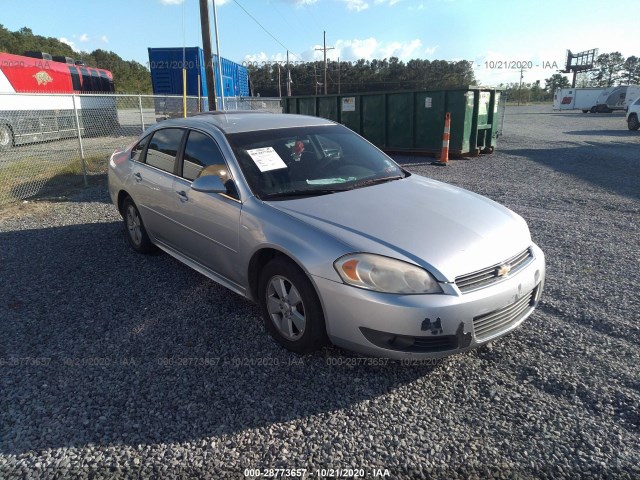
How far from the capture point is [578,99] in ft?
151

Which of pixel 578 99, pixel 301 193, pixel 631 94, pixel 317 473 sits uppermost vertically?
pixel 631 94

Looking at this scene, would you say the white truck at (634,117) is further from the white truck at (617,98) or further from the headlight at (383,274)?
the white truck at (617,98)

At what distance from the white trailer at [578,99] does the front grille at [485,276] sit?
4813 cm

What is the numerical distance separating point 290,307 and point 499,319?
1.31 metres

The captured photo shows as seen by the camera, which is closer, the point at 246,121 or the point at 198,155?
A: the point at 198,155

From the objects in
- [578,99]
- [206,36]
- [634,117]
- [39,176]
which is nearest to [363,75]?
[578,99]

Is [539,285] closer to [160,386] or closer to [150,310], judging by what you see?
[160,386]

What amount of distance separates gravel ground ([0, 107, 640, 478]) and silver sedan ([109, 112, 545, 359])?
0.31 m

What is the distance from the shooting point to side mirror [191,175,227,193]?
3417mm

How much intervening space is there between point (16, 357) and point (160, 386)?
1.18 meters

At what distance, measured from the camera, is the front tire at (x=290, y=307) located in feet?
9.30

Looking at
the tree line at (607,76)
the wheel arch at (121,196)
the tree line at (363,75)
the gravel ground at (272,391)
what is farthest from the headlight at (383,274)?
the tree line at (607,76)

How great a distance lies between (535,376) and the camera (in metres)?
2.85

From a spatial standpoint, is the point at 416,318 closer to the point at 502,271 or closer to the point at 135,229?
the point at 502,271
